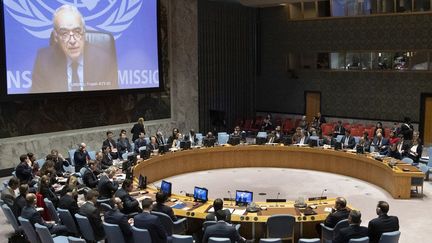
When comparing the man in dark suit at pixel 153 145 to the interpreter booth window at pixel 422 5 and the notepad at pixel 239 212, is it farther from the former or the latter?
the interpreter booth window at pixel 422 5

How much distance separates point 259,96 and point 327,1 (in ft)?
19.0

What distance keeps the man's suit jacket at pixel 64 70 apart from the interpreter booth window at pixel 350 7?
10.2m

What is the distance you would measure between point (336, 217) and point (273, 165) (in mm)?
8313

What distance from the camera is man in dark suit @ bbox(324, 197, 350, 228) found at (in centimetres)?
783

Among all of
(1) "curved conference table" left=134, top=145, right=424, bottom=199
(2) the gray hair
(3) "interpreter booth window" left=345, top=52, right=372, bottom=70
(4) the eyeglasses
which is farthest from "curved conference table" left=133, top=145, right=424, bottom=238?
(3) "interpreter booth window" left=345, top=52, right=372, bottom=70

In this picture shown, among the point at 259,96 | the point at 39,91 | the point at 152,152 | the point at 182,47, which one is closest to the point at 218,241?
the point at 152,152

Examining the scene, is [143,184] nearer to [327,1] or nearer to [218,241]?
[218,241]

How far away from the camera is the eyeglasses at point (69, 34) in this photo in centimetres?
1524

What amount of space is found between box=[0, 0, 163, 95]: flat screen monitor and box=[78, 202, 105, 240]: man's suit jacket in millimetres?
7205

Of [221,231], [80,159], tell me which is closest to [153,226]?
[221,231]

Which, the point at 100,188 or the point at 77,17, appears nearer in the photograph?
the point at 100,188

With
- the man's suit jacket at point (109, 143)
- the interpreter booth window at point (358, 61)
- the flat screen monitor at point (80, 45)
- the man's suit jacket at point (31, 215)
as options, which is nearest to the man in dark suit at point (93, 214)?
Result: the man's suit jacket at point (31, 215)

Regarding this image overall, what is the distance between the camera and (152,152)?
1425 cm

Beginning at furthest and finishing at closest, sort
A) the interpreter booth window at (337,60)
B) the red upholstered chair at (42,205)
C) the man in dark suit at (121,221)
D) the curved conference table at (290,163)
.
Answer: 1. the interpreter booth window at (337,60)
2. the curved conference table at (290,163)
3. the red upholstered chair at (42,205)
4. the man in dark suit at (121,221)
